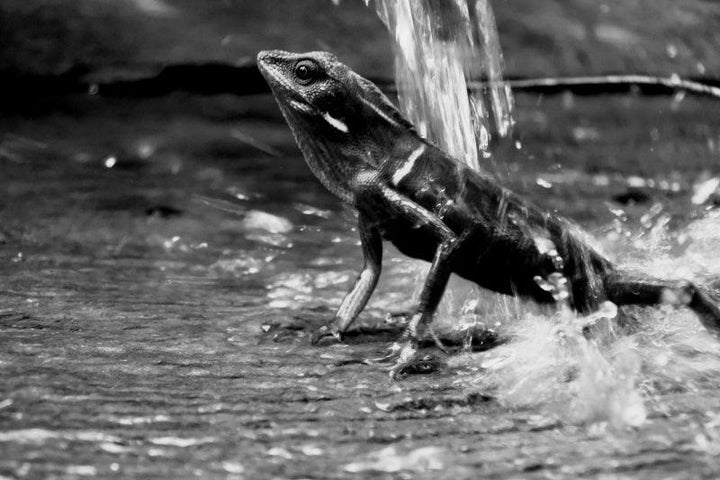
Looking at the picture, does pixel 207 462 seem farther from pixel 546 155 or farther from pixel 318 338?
pixel 546 155

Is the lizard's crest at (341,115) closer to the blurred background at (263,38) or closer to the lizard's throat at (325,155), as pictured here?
the lizard's throat at (325,155)

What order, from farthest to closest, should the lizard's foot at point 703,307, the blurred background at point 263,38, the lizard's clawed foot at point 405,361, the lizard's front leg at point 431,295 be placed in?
the blurred background at point 263,38
the lizard's foot at point 703,307
the lizard's front leg at point 431,295
the lizard's clawed foot at point 405,361

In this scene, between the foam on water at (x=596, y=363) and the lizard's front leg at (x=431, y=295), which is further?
the lizard's front leg at (x=431, y=295)

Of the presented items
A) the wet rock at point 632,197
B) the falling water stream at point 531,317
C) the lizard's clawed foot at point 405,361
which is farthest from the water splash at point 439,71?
the lizard's clawed foot at point 405,361

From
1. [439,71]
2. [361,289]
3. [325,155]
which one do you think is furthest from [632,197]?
[325,155]

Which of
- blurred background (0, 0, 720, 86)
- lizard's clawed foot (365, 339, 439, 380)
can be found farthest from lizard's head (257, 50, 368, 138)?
blurred background (0, 0, 720, 86)

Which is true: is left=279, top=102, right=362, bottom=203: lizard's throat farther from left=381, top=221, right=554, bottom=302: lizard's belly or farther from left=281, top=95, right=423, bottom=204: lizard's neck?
left=381, top=221, right=554, bottom=302: lizard's belly

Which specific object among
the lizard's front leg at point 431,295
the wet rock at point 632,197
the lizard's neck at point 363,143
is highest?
the wet rock at point 632,197
